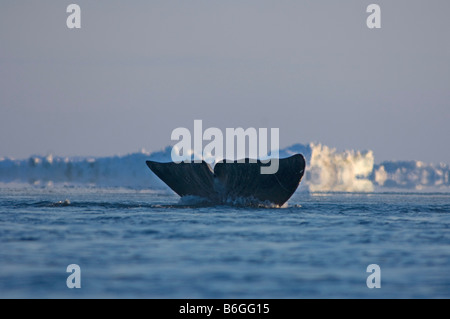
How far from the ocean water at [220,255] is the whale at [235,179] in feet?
15.8

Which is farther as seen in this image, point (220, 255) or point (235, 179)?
point (235, 179)

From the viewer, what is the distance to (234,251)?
68.4ft

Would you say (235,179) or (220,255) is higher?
(235,179)

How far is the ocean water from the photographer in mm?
15141

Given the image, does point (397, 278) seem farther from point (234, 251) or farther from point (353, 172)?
point (353, 172)

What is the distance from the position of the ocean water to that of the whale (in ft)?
15.8

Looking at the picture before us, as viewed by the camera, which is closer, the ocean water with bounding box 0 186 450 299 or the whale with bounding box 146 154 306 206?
the ocean water with bounding box 0 186 450 299

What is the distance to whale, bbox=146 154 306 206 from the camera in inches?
1494

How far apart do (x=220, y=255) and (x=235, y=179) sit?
63.5ft

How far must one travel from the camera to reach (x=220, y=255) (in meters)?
20.0

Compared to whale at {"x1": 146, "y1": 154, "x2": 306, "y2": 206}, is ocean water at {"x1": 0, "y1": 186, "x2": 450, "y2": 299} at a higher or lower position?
lower

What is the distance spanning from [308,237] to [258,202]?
635 inches

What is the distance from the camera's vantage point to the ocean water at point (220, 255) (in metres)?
15.1
